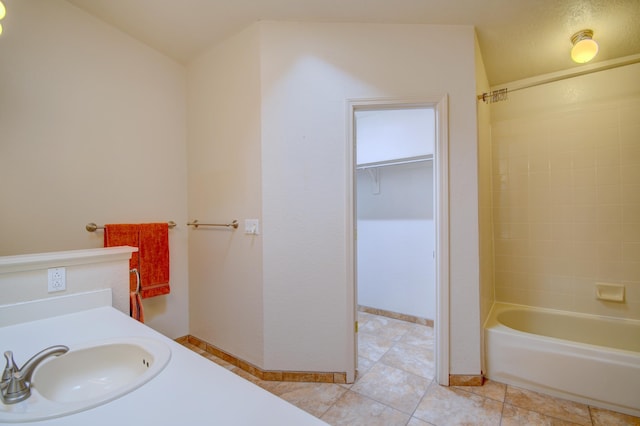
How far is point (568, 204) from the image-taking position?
218 cm

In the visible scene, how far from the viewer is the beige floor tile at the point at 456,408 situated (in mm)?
1489

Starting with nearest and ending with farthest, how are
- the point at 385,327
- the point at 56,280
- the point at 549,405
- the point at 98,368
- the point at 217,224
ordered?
the point at 98,368, the point at 56,280, the point at 549,405, the point at 217,224, the point at 385,327

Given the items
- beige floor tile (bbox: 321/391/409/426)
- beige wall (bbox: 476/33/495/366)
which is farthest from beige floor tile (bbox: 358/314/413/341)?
beige floor tile (bbox: 321/391/409/426)

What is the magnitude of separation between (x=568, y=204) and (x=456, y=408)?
1.84m

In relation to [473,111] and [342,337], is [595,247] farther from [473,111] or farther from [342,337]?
[342,337]

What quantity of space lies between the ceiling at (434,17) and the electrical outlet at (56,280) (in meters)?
1.72

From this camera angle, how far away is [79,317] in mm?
1145

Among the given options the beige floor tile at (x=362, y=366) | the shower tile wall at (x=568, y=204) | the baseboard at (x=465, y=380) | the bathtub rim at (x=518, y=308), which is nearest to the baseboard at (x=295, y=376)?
the beige floor tile at (x=362, y=366)

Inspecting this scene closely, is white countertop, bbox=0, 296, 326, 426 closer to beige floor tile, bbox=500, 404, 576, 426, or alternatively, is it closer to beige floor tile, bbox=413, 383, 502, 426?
beige floor tile, bbox=413, 383, 502, 426

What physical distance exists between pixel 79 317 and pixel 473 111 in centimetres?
243

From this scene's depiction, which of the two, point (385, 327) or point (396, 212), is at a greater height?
point (396, 212)

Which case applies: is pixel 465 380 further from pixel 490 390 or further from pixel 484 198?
pixel 484 198

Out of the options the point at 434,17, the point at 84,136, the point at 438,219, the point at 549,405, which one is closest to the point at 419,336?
the point at 549,405

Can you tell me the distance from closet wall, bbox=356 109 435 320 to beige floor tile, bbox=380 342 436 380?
0.61 m
